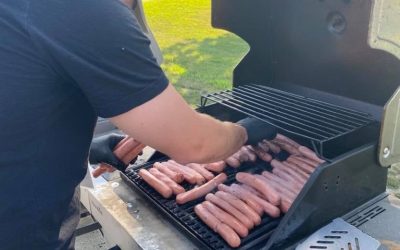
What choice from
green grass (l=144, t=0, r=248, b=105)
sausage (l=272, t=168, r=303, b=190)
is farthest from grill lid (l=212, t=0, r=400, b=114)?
green grass (l=144, t=0, r=248, b=105)

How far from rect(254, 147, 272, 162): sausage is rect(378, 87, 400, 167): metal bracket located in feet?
2.11

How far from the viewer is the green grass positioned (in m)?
7.34

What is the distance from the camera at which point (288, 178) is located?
2.20 meters

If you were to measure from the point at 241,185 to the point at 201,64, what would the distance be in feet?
20.6

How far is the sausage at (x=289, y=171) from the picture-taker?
216 cm

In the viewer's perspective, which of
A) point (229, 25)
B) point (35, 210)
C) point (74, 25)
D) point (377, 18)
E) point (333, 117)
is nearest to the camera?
point (74, 25)

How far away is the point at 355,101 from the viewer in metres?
2.54

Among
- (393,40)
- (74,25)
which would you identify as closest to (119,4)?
(74,25)

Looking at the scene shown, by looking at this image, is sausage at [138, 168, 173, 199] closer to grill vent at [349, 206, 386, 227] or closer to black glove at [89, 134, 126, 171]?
black glove at [89, 134, 126, 171]

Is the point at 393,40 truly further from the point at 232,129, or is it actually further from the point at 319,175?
the point at 232,129

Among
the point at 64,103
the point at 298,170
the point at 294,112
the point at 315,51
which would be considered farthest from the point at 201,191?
the point at 315,51

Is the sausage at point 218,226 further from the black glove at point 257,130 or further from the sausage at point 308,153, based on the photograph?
the sausage at point 308,153

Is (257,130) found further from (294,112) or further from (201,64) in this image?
(201,64)

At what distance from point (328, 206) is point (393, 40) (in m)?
0.76
